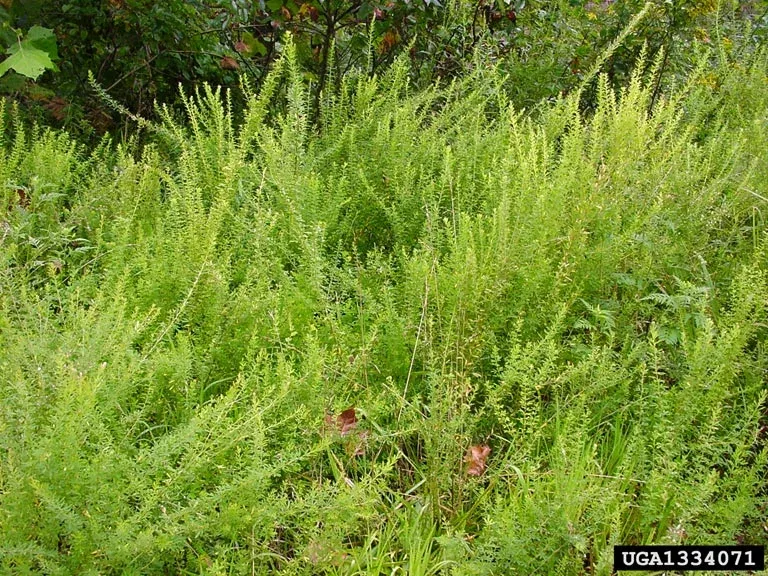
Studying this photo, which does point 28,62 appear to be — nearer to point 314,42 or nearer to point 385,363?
point 314,42

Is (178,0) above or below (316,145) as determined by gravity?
above

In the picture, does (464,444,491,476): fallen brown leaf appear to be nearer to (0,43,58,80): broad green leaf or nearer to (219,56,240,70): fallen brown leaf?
(0,43,58,80): broad green leaf

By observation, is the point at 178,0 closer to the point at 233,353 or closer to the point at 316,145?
the point at 316,145

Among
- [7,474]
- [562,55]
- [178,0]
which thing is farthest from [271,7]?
[7,474]

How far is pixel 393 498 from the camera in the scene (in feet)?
6.47

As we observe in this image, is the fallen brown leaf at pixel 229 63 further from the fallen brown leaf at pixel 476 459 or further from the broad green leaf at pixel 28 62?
the fallen brown leaf at pixel 476 459

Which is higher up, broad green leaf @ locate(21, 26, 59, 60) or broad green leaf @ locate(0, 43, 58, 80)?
broad green leaf @ locate(21, 26, 59, 60)

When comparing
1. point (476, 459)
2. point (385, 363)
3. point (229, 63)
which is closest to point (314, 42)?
point (229, 63)

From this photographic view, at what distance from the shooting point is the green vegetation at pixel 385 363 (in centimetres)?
158

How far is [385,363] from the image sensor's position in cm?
226

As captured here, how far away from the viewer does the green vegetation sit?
5.19 feet

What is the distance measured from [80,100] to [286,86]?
1.13 metres

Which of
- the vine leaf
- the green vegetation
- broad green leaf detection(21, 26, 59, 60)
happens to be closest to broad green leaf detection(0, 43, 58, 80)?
the vine leaf

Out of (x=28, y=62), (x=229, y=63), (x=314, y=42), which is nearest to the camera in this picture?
(x=28, y=62)
